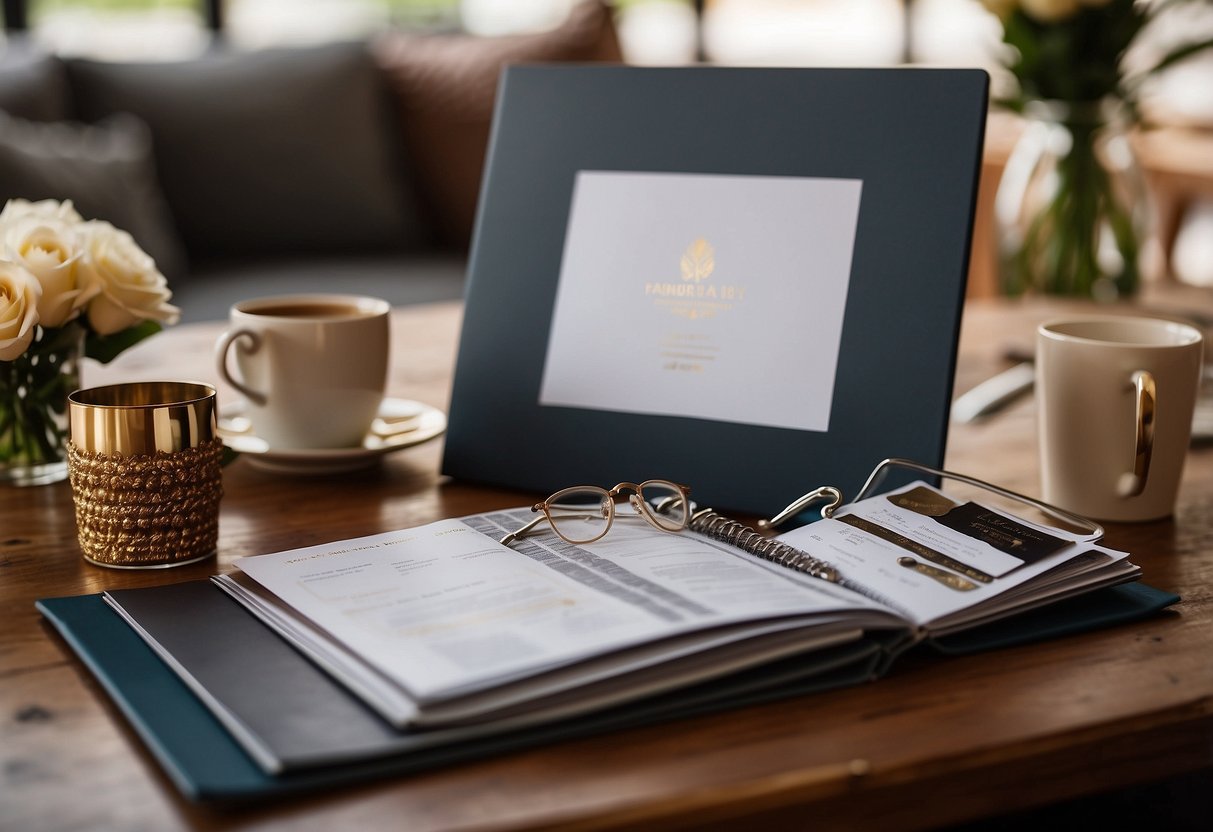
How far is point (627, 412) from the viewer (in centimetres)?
88

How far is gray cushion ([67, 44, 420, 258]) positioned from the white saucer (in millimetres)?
1859

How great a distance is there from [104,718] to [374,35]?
281 cm

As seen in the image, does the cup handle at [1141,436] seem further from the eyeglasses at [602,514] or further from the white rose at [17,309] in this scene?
the white rose at [17,309]

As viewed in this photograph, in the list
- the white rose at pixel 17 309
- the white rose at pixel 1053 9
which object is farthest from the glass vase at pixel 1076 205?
the white rose at pixel 17 309

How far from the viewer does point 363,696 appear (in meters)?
0.54

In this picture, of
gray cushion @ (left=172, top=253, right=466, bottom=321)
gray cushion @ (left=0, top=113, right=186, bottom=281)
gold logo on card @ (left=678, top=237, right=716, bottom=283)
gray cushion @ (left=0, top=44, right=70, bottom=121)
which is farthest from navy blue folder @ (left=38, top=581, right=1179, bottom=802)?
gray cushion @ (left=0, top=44, right=70, bottom=121)

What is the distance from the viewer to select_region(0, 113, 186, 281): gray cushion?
7.55 feet

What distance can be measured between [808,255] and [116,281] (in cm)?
50

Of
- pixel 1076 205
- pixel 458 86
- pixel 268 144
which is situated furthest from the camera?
pixel 458 86

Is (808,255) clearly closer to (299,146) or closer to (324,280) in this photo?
(324,280)

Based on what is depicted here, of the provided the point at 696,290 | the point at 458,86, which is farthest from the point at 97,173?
the point at 696,290

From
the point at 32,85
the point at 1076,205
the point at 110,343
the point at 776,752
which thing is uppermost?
the point at 32,85

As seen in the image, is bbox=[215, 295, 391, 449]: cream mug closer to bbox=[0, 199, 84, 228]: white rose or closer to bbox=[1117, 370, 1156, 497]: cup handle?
bbox=[0, 199, 84, 228]: white rose

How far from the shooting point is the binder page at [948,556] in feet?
2.08
